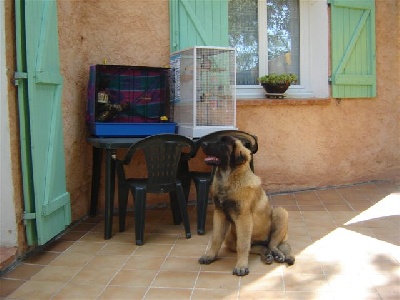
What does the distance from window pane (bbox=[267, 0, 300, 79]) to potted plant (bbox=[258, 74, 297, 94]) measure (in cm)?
44

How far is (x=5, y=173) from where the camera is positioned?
402 centimetres

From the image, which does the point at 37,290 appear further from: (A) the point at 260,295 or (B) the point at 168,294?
(A) the point at 260,295

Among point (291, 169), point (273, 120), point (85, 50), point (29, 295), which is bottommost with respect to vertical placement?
point (29, 295)

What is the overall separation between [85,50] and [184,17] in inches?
48.5

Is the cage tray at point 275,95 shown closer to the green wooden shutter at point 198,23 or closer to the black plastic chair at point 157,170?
the green wooden shutter at point 198,23

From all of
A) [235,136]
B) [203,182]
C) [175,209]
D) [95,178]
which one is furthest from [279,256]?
[95,178]

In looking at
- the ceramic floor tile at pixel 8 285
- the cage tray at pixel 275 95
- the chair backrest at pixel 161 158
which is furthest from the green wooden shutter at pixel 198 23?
the ceramic floor tile at pixel 8 285

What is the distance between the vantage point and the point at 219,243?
162 inches

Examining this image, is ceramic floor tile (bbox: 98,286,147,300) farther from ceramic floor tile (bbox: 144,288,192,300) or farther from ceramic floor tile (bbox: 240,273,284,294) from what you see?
ceramic floor tile (bbox: 240,273,284,294)

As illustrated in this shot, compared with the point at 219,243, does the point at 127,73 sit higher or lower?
higher

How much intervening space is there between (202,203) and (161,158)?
0.64 m

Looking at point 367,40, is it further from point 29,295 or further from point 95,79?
point 29,295

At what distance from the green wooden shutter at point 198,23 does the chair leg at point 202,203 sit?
1813 mm

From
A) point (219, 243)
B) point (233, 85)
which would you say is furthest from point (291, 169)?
point (219, 243)
